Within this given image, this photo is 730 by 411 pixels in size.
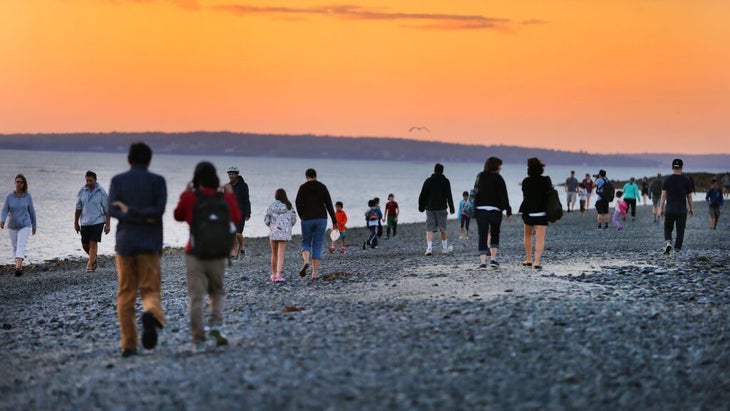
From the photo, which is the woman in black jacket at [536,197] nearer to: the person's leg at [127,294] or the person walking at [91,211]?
the person's leg at [127,294]

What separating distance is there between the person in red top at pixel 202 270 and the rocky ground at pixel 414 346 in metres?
0.27

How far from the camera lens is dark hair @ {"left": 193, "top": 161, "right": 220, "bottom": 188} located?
9.60 metres

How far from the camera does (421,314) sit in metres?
11.6

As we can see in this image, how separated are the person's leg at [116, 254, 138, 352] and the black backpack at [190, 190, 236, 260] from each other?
0.75 meters

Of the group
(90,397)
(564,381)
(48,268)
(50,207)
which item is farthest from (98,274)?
(50,207)

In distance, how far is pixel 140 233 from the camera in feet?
32.0

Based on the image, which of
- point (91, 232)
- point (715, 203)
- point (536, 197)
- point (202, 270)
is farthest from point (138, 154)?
point (715, 203)

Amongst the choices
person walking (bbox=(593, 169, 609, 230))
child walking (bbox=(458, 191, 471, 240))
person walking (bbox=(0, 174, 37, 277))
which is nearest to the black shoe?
person walking (bbox=(0, 174, 37, 277))

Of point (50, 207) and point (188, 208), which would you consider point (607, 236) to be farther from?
point (50, 207)

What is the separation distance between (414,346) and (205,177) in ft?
9.22

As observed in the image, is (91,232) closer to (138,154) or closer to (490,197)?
(490,197)

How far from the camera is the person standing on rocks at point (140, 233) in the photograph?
9.73 m

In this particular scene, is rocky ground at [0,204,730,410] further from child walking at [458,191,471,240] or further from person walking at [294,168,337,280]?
child walking at [458,191,471,240]

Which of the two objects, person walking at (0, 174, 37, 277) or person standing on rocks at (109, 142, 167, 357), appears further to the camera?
person walking at (0, 174, 37, 277)
